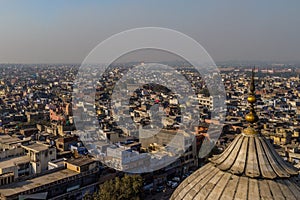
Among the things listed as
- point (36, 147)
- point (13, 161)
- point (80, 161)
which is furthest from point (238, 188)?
point (36, 147)

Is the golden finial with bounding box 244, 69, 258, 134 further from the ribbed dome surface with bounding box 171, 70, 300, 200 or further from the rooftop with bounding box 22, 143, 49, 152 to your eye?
the rooftop with bounding box 22, 143, 49, 152

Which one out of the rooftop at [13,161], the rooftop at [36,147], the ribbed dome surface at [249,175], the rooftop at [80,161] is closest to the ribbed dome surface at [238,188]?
the ribbed dome surface at [249,175]

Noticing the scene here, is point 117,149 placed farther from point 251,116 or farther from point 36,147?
point 251,116

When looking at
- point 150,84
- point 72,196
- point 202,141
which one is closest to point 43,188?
point 72,196

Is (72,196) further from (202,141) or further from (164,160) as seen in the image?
(202,141)

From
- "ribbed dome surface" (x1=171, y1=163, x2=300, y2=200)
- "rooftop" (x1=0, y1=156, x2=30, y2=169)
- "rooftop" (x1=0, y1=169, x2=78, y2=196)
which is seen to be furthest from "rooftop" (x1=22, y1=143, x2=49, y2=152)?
"ribbed dome surface" (x1=171, y1=163, x2=300, y2=200)

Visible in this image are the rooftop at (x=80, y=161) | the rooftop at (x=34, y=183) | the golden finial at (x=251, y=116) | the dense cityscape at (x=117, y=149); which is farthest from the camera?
the rooftop at (x=80, y=161)

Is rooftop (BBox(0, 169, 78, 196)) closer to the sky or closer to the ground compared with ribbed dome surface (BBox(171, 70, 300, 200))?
closer to the ground

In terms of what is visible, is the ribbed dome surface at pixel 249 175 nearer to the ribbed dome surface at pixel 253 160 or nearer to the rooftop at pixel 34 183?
the ribbed dome surface at pixel 253 160
